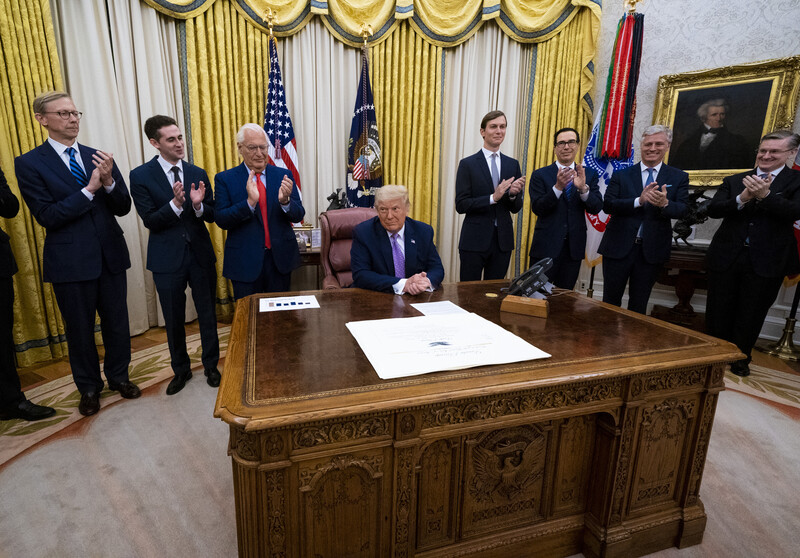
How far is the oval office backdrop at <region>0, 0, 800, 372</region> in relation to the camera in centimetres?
328

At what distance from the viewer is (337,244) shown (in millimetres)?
A: 3215

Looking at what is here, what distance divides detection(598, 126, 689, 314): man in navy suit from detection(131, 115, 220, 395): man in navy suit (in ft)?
9.21

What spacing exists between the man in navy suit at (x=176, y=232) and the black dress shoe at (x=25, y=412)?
2.16ft

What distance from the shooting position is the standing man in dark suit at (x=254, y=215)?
2566 mm

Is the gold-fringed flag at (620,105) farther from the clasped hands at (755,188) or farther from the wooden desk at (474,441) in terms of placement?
the wooden desk at (474,441)

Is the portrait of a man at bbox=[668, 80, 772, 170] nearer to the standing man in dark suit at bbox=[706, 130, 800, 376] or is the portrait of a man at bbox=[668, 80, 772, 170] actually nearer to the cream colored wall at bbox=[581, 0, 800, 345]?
the cream colored wall at bbox=[581, 0, 800, 345]

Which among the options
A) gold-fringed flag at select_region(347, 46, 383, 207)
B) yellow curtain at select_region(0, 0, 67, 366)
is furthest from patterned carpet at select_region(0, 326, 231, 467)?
gold-fringed flag at select_region(347, 46, 383, 207)

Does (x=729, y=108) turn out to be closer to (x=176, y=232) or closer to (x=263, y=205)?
(x=263, y=205)

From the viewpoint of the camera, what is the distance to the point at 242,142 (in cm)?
258

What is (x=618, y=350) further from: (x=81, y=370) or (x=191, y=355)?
(x=191, y=355)

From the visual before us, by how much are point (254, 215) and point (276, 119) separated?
1.87 metres

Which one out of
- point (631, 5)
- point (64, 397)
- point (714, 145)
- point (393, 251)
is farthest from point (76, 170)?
point (714, 145)

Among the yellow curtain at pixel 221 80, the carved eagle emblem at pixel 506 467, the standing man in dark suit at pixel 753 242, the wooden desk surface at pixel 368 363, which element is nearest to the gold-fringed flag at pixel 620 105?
the standing man in dark suit at pixel 753 242

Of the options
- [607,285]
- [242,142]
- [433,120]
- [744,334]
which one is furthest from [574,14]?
[242,142]
